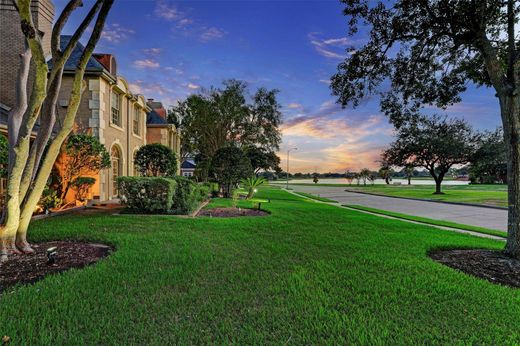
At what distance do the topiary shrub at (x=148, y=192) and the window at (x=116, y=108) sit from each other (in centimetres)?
771

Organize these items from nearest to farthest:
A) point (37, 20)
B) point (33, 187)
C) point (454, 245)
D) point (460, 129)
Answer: point (33, 187), point (454, 245), point (37, 20), point (460, 129)

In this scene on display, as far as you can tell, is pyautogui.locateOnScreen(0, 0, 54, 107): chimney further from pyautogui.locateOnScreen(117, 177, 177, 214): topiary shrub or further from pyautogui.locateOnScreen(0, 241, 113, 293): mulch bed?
pyautogui.locateOnScreen(0, 241, 113, 293): mulch bed

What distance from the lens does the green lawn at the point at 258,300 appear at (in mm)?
2488

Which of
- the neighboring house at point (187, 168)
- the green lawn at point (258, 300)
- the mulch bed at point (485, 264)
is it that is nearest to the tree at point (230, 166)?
the green lawn at point (258, 300)

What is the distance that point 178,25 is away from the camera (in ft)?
33.2

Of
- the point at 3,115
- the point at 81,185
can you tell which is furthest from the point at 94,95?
the point at 81,185

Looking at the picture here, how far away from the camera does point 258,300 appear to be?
316 centimetres

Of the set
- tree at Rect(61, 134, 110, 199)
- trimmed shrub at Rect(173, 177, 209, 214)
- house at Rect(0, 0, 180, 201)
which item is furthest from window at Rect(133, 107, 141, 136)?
trimmed shrub at Rect(173, 177, 209, 214)

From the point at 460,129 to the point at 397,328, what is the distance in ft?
126

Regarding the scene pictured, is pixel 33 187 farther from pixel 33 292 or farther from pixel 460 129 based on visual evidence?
pixel 460 129

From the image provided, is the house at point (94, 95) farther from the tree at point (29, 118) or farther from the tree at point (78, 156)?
the tree at point (29, 118)

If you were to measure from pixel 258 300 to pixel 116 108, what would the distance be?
15764mm

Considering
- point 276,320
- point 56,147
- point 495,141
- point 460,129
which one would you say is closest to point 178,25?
point 56,147

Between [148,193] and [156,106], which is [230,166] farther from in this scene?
[156,106]
